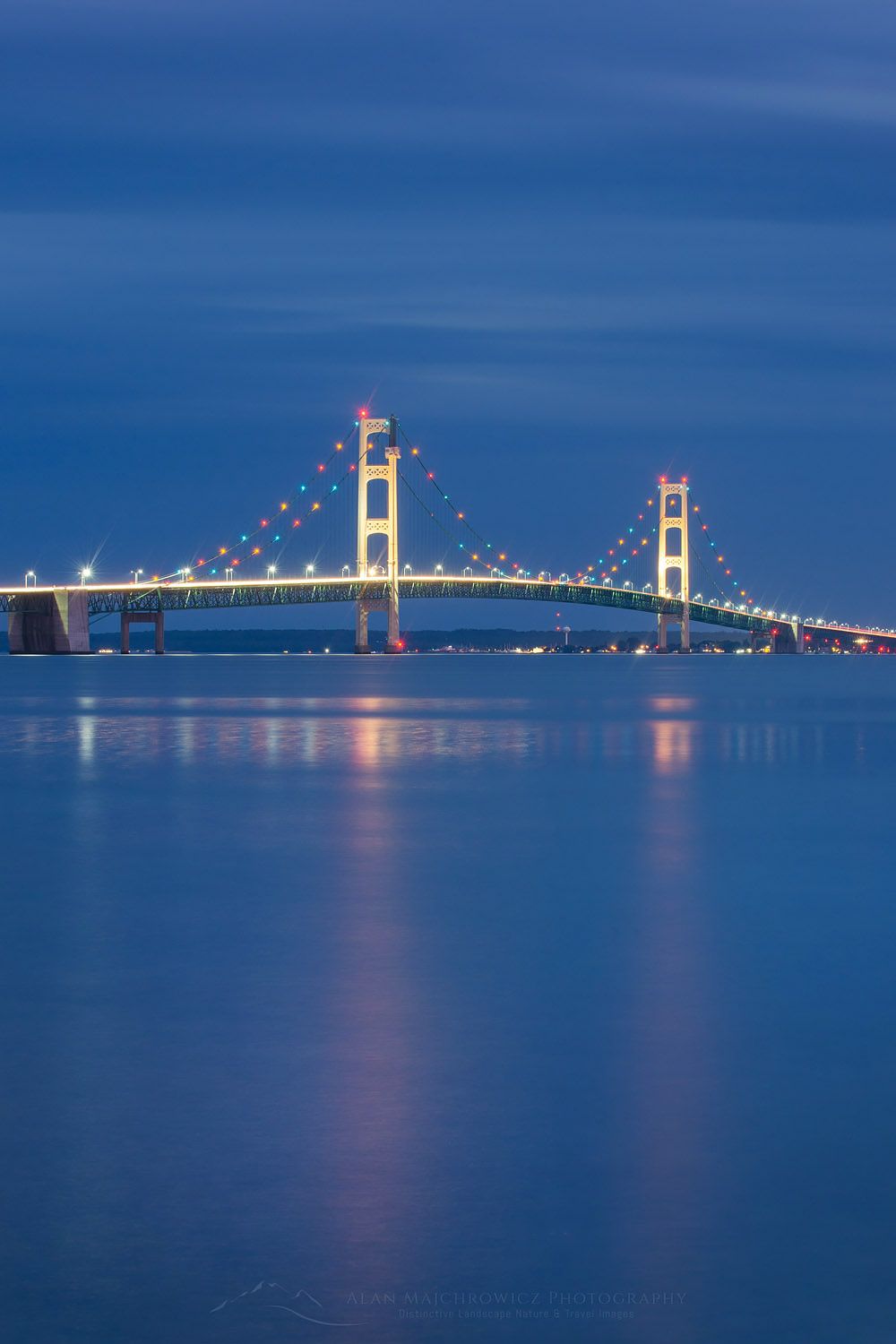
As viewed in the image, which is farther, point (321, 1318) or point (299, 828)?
point (299, 828)

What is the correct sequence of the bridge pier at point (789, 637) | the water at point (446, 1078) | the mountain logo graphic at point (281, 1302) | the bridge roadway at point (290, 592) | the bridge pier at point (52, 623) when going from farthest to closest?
the bridge pier at point (789, 637), the bridge pier at point (52, 623), the bridge roadway at point (290, 592), the water at point (446, 1078), the mountain logo graphic at point (281, 1302)

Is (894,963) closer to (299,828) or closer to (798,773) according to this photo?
(299,828)

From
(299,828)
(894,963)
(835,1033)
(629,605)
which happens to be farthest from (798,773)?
(629,605)

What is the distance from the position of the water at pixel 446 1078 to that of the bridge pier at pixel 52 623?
206ft

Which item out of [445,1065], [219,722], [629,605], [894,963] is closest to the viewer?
[445,1065]

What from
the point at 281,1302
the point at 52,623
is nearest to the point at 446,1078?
the point at 281,1302

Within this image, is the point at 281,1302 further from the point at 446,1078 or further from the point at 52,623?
the point at 52,623

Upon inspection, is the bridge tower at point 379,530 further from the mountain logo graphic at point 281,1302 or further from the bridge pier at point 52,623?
the mountain logo graphic at point 281,1302

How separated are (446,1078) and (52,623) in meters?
73.7

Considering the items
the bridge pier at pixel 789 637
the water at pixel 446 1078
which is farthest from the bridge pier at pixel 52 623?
the water at pixel 446 1078

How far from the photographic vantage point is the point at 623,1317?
9.36ft

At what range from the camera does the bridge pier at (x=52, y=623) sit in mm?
72812

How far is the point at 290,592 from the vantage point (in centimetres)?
6825

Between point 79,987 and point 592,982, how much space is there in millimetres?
1717
